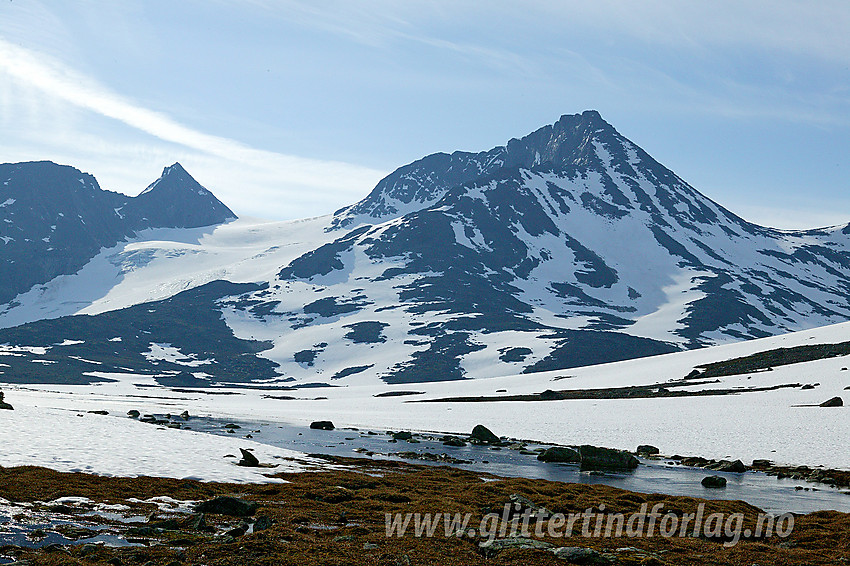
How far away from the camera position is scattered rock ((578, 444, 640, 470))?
153 ft

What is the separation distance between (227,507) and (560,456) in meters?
31.7

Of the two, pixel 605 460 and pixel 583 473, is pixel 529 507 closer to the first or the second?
pixel 583 473

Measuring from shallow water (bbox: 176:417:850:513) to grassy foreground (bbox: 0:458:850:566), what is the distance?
13.5ft

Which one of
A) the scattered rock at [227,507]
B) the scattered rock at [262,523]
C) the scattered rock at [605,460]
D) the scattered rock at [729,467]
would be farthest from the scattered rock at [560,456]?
the scattered rock at [262,523]

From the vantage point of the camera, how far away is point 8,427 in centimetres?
4088

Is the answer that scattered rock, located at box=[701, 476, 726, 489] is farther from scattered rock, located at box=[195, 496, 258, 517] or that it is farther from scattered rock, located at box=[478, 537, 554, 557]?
scattered rock, located at box=[195, 496, 258, 517]

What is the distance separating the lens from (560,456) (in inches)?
1988

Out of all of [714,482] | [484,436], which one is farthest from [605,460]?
[484,436]

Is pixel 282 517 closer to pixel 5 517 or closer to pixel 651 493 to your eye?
pixel 5 517

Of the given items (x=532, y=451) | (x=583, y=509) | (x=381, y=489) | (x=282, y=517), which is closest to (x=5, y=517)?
(x=282, y=517)

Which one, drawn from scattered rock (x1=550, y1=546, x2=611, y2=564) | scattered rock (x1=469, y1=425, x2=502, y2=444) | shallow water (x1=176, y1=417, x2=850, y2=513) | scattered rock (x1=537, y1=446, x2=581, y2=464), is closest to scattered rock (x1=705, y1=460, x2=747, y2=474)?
shallow water (x1=176, y1=417, x2=850, y2=513)

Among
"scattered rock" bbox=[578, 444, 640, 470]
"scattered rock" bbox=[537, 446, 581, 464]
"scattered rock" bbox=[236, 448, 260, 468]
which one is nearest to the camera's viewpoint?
"scattered rock" bbox=[236, 448, 260, 468]

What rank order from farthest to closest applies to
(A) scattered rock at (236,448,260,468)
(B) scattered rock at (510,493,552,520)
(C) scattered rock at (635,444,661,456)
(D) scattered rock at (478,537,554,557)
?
(C) scattered rock at (635,444,661,456)
(A) scattered rock at (236,448,260,468)
(B) scattered rock at (510,493,552,520)
(D) scattered rock at (478,537,554,557)

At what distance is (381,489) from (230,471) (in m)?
8.03
